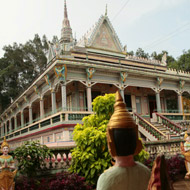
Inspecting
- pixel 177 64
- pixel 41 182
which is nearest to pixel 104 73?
pixel 41 182

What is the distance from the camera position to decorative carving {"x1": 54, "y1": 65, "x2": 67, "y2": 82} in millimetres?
15383

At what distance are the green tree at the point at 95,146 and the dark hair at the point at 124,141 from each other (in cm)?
386

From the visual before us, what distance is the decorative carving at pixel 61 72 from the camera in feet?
50.5

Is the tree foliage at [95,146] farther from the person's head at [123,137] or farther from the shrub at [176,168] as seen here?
the person's head at [123,137]

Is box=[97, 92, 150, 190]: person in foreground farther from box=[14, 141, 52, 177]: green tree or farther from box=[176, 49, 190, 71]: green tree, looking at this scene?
box=[176, 49, 190, 71]: green tree

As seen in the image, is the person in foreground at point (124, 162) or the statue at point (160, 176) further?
the person in foreground at point (124, 162)

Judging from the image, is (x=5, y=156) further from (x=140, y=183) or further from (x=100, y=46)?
(x=100, y=46)

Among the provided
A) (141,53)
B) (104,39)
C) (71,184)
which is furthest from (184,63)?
(71,184)

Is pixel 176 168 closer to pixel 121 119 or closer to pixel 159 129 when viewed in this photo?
pixel 121 119

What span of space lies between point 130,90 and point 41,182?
54.1 feet

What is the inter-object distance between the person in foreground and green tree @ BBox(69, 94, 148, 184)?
3.83m

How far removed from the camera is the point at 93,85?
→ 64.7 feet

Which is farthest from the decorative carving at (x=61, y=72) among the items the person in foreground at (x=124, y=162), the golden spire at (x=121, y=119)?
the person in foreground at (x=124, y=162)

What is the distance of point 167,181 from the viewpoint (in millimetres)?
1443
